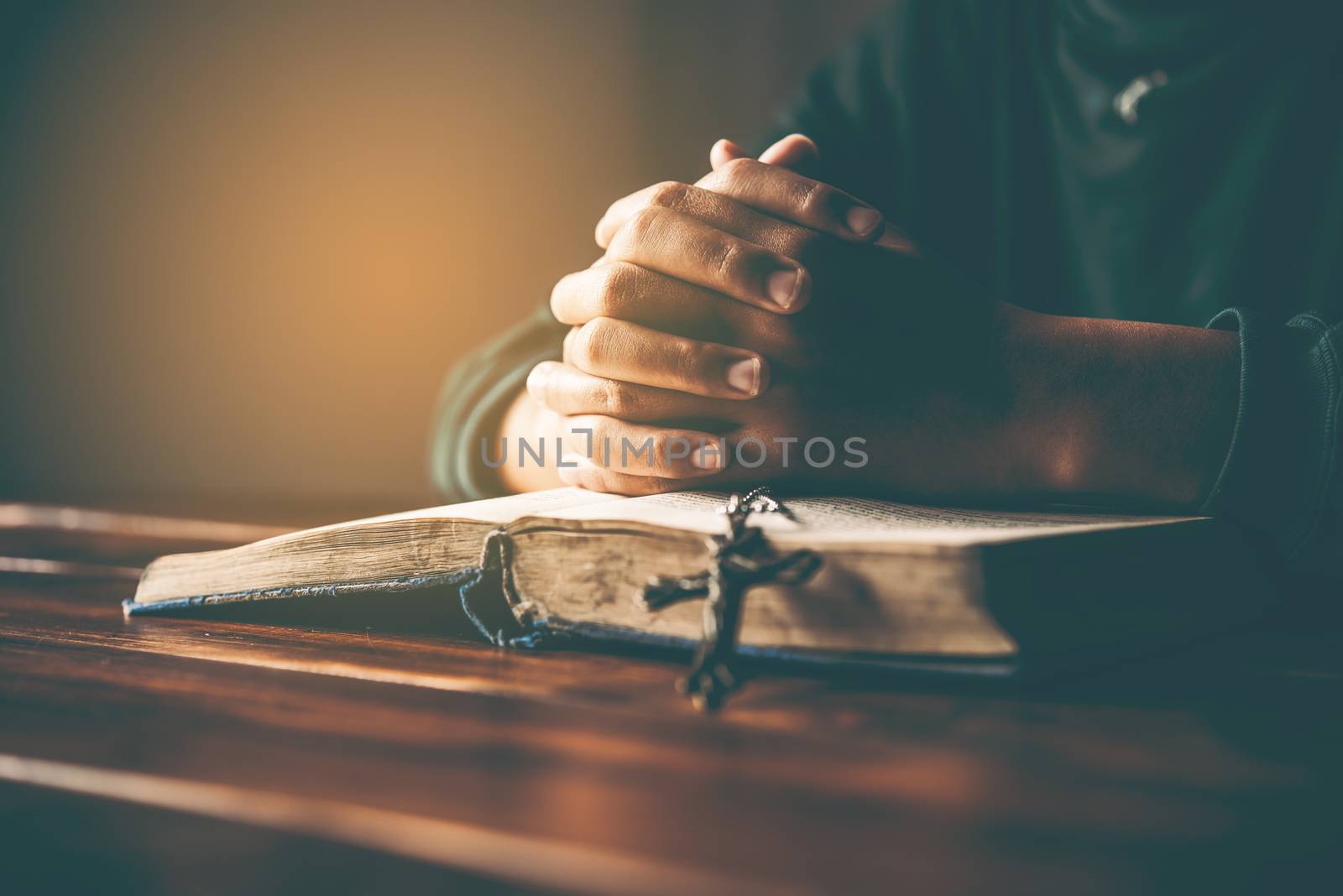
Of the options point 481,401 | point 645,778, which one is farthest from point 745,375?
point 481,401

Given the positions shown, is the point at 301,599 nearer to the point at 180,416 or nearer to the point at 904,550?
the point at 904,550

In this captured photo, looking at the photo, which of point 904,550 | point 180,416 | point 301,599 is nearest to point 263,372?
point 180,416

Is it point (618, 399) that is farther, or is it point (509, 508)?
point (618, 399)

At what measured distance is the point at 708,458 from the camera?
563 millimetres

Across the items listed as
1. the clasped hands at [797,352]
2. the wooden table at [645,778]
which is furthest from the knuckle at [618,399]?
the wooden table at [645,778]

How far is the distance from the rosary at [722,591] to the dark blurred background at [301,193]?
6.70 ft

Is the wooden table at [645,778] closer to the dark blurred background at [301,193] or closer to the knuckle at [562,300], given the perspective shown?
the knuckle at [562,300]

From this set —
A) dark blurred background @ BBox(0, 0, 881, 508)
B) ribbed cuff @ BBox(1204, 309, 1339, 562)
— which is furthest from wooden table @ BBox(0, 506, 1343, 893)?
dark blurred background @ BBox(0, 0, 881, 508)

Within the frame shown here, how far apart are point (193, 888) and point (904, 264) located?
50cm

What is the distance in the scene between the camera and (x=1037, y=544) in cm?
36

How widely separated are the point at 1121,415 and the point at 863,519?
230mm

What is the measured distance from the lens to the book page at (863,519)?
380 millimetres

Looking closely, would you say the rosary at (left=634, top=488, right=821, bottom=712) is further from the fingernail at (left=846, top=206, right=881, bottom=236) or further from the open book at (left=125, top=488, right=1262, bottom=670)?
the fingernail at (left=846, top=206, right=881, bottom=236)

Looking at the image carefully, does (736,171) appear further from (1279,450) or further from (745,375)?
(1279,450)
